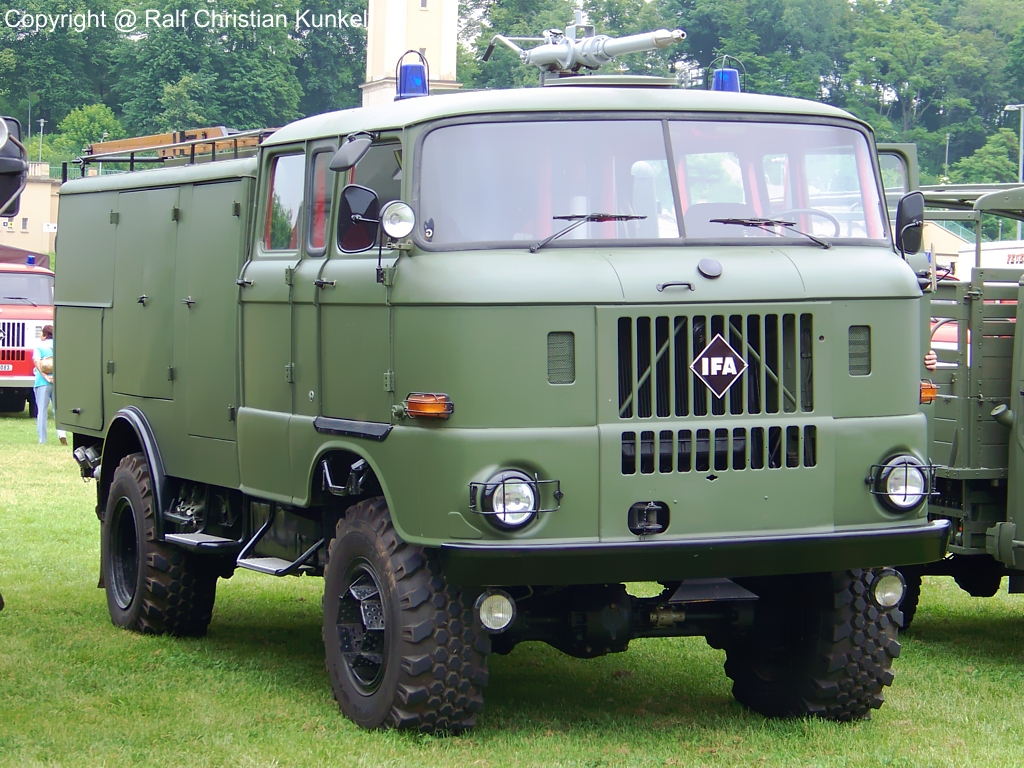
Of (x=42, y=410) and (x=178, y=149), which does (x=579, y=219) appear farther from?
(x=42, y=410)

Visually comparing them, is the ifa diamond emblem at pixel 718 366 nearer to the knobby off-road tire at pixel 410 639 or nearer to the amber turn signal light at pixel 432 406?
the amber turn signal light at pixel 432 406

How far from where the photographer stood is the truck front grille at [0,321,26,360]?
29875 millimetres

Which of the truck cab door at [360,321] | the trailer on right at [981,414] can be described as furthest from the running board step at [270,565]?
the trailer on right at [981,414]

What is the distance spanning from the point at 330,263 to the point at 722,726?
9.35ft

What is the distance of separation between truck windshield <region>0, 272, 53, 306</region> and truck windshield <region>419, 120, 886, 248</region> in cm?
2435

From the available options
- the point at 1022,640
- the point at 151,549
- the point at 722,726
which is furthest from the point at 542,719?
the point at 1022,640

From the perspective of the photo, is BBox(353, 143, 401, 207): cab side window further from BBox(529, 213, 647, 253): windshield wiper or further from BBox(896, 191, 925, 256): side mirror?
BBox(896, 191, 925, 256): side mirror

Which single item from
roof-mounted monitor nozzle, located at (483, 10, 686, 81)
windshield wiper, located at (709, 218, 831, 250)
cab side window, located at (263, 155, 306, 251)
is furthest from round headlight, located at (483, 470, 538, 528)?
roof-mounted monitor nozzle, located at (483, 10, 686, 81)

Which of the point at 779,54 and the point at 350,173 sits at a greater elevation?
the point at 779,54

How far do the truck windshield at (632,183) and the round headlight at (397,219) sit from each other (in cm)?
10

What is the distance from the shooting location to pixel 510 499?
7090 mm

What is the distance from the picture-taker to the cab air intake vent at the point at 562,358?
7.17m

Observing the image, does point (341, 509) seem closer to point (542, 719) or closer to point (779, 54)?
point (542, 719)

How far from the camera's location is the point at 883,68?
10650 cm
